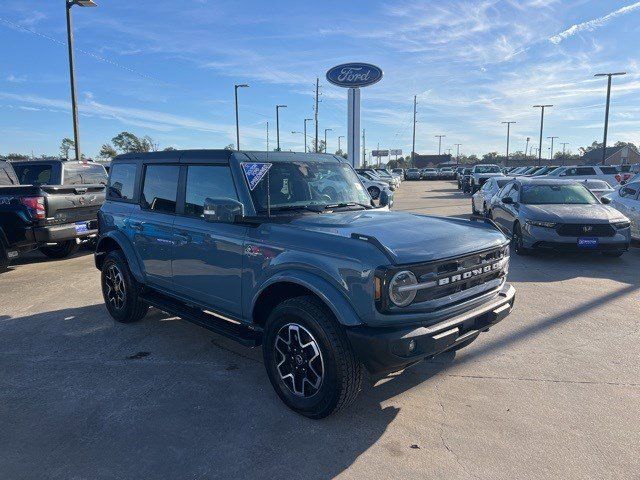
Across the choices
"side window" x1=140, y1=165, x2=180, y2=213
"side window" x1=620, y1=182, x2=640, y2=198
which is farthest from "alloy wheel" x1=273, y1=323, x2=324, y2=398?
"side window" x1=620, y1=182, x2=640, y2=198

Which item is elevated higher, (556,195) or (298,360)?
(556,195)

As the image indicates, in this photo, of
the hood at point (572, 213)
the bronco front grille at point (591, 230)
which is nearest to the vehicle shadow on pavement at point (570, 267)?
the bronco front grille at point (591, 230)

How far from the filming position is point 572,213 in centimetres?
888

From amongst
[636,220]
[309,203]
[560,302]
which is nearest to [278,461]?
[309,203]

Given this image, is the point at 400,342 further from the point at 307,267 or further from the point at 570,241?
the point at 570,241

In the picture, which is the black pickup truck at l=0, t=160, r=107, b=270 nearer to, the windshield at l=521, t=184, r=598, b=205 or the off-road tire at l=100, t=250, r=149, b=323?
the off-road tire at l=100, t=250, r=149, b=323

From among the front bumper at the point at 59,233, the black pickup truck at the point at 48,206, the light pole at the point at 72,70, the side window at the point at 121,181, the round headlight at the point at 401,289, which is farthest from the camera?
the light pole at the point at 72,70

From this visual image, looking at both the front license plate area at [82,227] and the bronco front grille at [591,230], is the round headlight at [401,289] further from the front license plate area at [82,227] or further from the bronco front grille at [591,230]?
the front license plate area at [82,227]

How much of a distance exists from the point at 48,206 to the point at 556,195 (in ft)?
33.2

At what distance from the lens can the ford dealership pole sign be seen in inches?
1200

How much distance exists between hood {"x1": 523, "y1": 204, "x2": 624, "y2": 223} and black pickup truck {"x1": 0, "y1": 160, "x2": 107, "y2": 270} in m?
8.84

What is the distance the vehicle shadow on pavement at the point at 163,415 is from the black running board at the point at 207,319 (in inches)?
17.5

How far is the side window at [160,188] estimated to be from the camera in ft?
15.6

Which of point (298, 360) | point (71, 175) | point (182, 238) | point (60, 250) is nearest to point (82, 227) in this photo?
point (60, 250)
